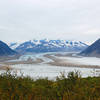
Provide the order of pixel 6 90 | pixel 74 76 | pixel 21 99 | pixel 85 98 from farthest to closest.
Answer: pixel 74 76 < pixel 6 90 < pixel 85 98 < pixel 21 99

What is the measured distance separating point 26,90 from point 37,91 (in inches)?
14.8

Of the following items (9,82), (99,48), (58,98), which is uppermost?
(99,48)

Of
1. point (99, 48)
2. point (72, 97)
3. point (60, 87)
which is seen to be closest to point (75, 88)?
point (60, 87)

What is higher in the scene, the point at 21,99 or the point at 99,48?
the point at 99,48

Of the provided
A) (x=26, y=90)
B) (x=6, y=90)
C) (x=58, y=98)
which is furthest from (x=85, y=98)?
(x=6, y=90)

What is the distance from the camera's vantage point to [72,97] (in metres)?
4.57

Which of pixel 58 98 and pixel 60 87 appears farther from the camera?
pixel 60 87

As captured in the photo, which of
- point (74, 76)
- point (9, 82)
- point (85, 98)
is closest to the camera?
point (85, 98)

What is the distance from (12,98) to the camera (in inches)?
178

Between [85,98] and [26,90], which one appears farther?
[26,90]

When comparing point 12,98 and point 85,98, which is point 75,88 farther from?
point 12,98

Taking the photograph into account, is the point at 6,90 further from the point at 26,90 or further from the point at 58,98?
the point at 58,98

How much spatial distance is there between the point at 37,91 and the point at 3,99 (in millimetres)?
1351

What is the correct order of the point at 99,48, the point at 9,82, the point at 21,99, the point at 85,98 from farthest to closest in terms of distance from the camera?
the point at 99,48
the point at 9,82
the point at 85,98
the point at 21,99
